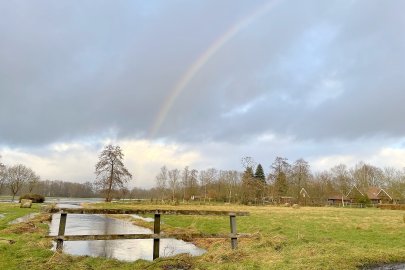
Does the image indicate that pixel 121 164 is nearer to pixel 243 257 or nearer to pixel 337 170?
pixel 243 257

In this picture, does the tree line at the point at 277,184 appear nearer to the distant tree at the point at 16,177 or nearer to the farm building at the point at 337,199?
the farm building at the point at 337,199

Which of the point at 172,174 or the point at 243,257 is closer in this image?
the point at 243,257

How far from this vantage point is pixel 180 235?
11.4m

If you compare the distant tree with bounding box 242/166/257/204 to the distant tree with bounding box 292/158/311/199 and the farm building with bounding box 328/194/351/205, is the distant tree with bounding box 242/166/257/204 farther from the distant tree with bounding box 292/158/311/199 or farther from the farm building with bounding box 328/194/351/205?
the farm building with bounding box 328/194/351/205

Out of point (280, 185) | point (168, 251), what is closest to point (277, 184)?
point (280, 185)

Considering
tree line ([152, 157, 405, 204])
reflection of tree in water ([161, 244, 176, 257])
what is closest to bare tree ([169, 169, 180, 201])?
tree line ([152, 157, 405, 204])

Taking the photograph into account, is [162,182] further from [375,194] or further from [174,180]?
[375,194]

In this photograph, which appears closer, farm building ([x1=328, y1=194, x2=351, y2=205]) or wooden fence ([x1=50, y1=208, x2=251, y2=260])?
wooden fence ([x1=50, y1=208, x2=251, y2=260])

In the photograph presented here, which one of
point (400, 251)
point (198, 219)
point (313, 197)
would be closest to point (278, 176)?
point (313, 197)

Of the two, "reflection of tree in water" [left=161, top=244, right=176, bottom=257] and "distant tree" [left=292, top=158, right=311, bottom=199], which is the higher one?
"distant tree" [left=292, top=158, right=311, bottom=199]

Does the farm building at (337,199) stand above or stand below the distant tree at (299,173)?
below

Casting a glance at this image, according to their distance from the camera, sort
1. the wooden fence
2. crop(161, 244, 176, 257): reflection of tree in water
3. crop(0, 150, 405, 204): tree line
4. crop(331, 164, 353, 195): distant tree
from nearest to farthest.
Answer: the wooden fence, crop(161, 244, 176, 257): reflection of tree in water, crop(0, 150, 405, 204): tree line, crop(331, 164, 353, 195): distant tree

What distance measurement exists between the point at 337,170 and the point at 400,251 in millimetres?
114317

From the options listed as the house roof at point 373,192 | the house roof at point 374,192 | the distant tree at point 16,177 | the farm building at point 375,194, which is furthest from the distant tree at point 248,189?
the distant tree at point 16,177
